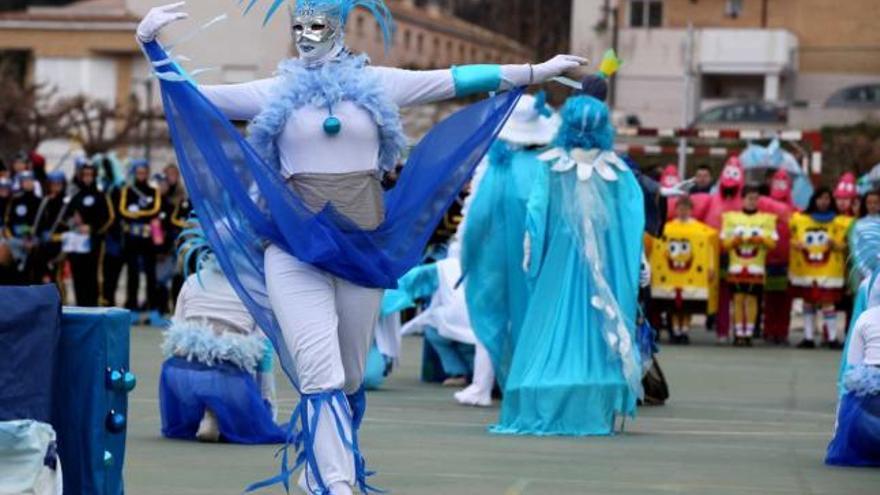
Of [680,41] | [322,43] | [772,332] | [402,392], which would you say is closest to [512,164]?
[402,392]

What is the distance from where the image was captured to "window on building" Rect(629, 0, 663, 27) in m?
68.6

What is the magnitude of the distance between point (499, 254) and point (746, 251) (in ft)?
27.8

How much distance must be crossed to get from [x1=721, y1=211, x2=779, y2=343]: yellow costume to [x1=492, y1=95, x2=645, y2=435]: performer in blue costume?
9803mm

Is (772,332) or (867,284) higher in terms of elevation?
(867,284)

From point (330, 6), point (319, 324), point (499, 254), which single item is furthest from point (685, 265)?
point (319, 324)

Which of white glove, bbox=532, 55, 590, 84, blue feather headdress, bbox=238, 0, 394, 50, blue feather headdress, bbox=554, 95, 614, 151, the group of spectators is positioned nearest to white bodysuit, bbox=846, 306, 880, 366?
blue feather headdress, bbox=554, 95, 614, 151

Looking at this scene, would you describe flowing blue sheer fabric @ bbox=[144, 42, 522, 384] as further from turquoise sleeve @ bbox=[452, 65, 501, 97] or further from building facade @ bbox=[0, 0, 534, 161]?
building facade @ bbox=[0, 0, 534, 161]

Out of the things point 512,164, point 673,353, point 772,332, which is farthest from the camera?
point 772,332

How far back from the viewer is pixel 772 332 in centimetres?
2330

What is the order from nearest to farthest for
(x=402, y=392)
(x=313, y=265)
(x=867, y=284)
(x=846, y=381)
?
(x=313, y=265) < (x=846, y=381) < (x=867, y=284) < (x=402, y=392)

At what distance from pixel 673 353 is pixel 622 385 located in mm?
9169

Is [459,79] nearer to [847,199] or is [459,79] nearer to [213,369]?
[213,369]

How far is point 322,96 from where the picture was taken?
8.57m

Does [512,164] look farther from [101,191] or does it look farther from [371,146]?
[101,191]
